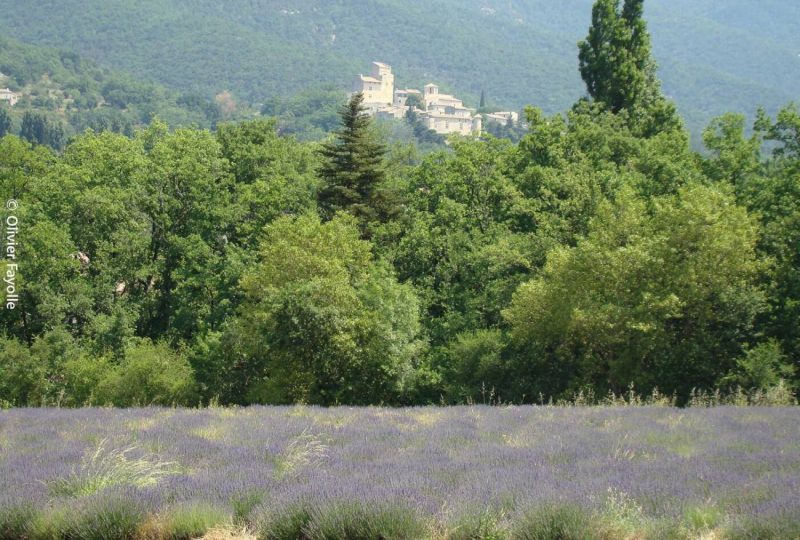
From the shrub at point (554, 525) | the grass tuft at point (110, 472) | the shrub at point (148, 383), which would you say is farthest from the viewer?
the shrub at point (148, 383)

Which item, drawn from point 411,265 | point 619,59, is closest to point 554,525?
point 411,265

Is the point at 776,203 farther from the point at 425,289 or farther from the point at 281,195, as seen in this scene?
the point at 281,195

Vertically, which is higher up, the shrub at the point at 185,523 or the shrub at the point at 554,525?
the shrub at the point at 554,525

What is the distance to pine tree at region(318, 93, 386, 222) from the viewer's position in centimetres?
3928

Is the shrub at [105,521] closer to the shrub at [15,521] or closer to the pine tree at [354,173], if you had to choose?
the shrub at [15,521]

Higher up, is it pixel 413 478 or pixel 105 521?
pixel 413 478

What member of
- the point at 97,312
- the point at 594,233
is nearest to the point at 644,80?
the point at 594,233

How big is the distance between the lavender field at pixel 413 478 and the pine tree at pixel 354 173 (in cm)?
2765

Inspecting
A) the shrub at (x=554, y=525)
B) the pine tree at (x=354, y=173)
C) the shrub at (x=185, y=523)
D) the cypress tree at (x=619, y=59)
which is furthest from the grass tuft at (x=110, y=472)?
the cypress tree at (x=619, y=59)

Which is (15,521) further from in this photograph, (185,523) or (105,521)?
(185,523)

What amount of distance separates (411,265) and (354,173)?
26.0ft

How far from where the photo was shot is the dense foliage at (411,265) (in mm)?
22766

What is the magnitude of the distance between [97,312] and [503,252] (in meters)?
18.7

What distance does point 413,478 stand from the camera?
7.73m
